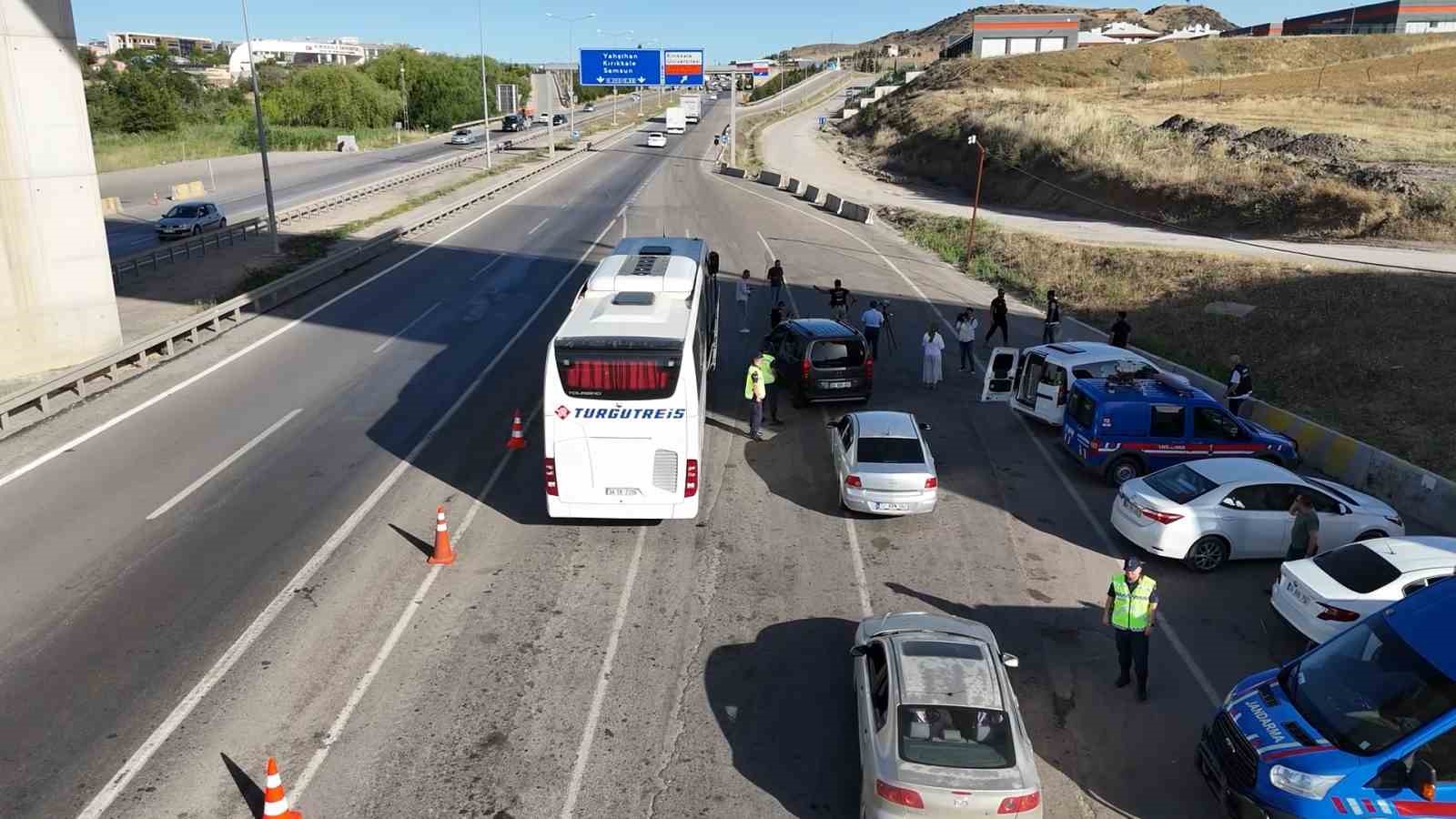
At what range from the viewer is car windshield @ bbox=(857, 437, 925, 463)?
15.6 m

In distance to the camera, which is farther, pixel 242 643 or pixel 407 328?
pixel 407 328

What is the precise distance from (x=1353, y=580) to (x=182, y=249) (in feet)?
122

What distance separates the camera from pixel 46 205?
21500 mm

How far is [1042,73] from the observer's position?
93812 mm

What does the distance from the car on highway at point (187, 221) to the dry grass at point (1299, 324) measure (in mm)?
32049

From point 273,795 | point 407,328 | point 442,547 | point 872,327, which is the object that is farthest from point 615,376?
point 407,328

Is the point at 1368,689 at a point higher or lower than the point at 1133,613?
higher

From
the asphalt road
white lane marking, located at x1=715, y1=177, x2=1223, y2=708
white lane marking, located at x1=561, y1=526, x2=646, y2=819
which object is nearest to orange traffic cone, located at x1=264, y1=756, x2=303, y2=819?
the asphalt road

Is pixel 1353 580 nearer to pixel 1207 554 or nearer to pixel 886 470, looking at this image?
pixel 1207 554

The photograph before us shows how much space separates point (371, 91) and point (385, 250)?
85642mm

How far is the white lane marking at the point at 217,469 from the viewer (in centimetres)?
1509

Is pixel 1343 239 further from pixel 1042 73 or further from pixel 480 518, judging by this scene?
pixel 1042 73

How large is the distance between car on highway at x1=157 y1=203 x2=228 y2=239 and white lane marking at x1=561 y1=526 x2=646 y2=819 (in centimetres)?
3576

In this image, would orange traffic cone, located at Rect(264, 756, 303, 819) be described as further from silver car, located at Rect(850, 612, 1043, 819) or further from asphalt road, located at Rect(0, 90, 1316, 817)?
silver car, located at Rect(850, 612, 1043, 819)
